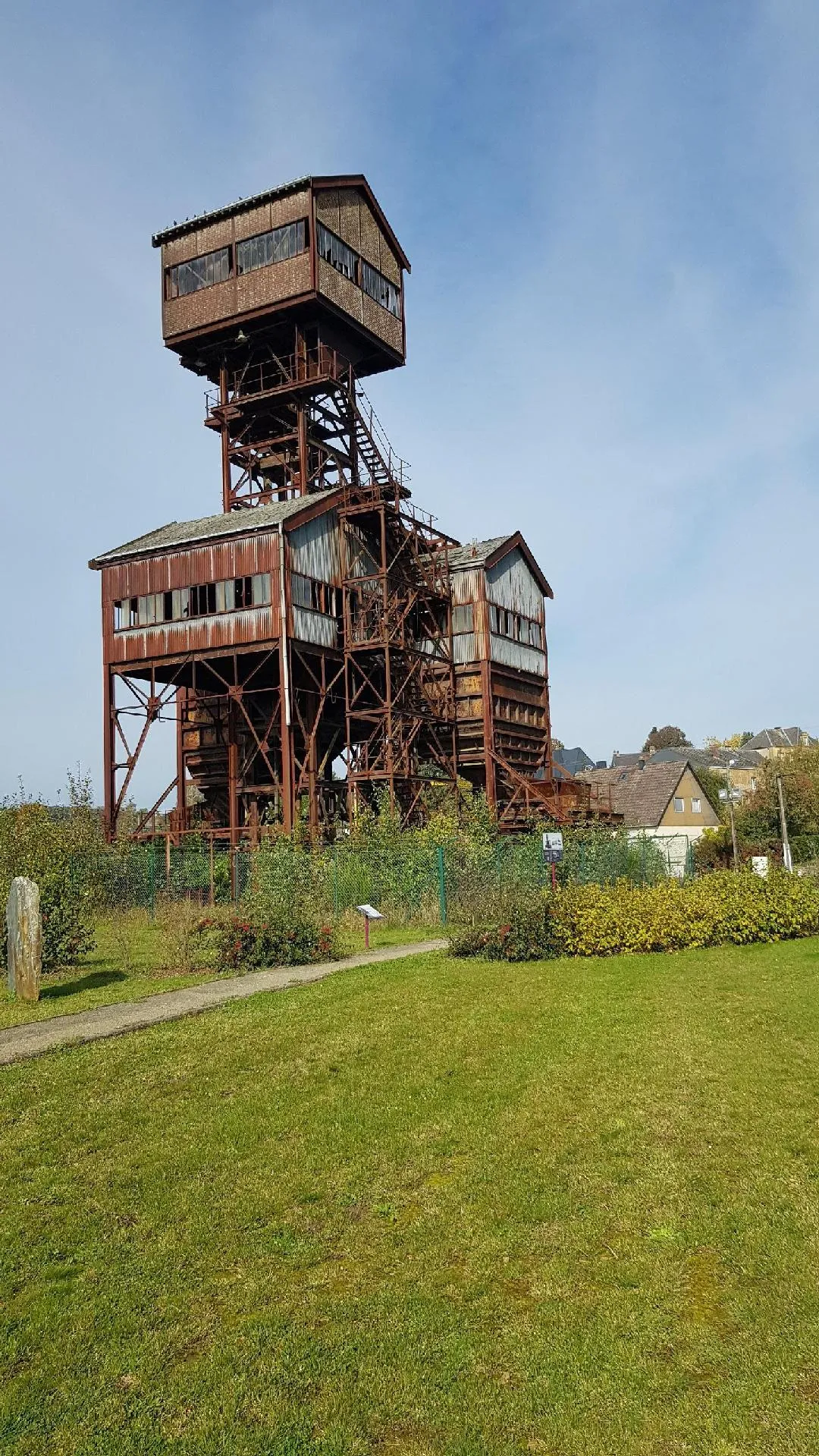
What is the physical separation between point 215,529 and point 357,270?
1454 cm

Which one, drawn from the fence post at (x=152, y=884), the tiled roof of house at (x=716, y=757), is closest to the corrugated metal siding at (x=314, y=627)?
the fence post at (x=152, y=884)

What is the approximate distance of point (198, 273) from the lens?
129ft

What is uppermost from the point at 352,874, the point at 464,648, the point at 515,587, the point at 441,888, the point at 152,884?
the point at 515,587

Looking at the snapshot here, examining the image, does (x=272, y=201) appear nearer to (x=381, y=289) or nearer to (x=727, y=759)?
(x=381, y=289)

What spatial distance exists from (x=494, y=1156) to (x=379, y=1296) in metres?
2.09

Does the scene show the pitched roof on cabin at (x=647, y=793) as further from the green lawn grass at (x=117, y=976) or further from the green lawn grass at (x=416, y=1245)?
the green lawn grass at (x=416, y=1245)

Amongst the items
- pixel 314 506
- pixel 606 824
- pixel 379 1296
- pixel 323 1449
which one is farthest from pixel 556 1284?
pixel 606 824

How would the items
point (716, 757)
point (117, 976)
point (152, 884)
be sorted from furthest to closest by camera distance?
point (716, 757), point (152, 884), point (117, 976)

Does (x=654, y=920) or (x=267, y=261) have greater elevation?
(x=267, y=261)

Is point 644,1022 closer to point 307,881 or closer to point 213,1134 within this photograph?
point 213,1134

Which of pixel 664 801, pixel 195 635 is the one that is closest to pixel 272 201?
pixel 195 635

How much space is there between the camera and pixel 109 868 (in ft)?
89.2

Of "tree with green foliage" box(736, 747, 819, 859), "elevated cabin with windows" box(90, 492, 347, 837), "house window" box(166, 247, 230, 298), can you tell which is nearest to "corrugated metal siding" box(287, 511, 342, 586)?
"elevated cabin with windows" box(90, 492, 347, 837)

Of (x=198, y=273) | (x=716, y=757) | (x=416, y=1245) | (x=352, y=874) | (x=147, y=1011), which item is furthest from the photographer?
(x=716, y=757)
